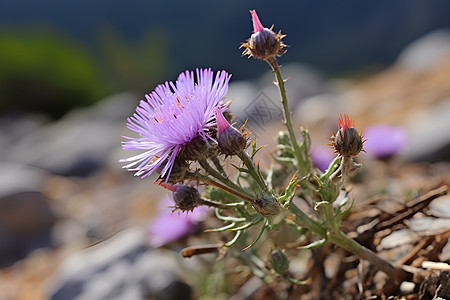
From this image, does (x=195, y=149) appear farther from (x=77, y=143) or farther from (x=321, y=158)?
(x=77, y=143)

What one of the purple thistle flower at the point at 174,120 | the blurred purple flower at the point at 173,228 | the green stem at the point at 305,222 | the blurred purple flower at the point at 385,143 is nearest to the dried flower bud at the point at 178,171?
the purple thistle flower at the point at 174,120

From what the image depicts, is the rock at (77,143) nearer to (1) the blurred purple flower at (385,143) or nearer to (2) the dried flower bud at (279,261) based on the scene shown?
(1) the blurred purple flower at (385,143)

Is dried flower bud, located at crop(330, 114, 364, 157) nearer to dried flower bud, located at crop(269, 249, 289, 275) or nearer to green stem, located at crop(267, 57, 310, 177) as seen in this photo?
green stem, located at crop(267, 57, 310, 177)

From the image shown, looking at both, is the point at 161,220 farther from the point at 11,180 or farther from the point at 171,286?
the point at 11,180

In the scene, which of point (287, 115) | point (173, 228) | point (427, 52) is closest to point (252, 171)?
point (287, 115)

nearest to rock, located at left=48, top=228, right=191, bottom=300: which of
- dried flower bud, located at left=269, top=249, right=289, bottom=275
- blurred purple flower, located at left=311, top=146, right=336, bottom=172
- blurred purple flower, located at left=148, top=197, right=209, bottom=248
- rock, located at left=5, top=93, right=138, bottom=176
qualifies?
blurred purple flower, located at left=148, top=197, right=209, bottom=248

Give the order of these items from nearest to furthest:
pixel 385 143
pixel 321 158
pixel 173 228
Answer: pixel 173 228, pixel 321 158, pixel 385 143

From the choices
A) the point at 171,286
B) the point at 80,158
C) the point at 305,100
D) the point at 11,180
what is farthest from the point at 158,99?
the point at 305,100
